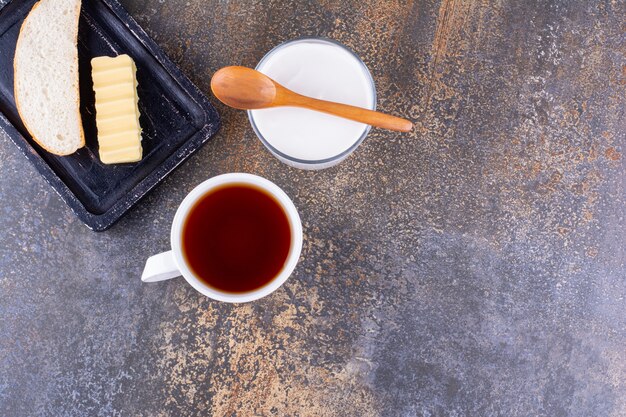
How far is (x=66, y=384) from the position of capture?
1016 mm

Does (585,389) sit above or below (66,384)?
below

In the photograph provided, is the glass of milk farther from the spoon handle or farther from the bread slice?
the bread slice

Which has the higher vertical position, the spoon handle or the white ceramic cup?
the spoon handle

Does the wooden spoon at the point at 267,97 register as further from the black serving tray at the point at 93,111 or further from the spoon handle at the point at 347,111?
the black serving tray at the point at 93,111

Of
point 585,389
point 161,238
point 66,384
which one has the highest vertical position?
point 161,238

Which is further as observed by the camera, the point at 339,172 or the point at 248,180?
the point at 339,172

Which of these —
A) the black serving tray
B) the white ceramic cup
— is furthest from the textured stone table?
the white ceramic cup

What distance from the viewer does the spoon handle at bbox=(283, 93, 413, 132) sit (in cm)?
82

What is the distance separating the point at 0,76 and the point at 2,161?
0.16 meters

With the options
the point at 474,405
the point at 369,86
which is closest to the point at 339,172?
the point at 369,86

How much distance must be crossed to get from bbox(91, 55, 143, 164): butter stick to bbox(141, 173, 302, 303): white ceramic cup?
17cm

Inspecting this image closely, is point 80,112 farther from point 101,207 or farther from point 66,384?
point 66,384

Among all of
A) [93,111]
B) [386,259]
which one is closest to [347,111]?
[386,259]

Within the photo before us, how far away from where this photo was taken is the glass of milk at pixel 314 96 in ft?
2.86
